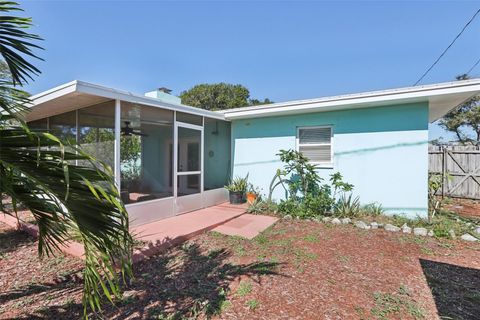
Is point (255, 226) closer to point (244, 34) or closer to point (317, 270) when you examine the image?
point (317, 270)

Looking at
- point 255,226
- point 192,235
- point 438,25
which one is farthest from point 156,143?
point 438,25

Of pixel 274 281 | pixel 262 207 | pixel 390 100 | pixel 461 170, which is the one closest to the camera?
pixel 274 281

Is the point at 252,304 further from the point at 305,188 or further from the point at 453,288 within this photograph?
the point at 305,188

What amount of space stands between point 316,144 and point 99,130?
5.93 m

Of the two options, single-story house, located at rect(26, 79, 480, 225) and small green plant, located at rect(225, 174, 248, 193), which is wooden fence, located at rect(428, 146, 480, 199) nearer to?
single-story house, located at rect(26, 79, 480, 225)

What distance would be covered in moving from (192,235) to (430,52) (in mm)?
11266

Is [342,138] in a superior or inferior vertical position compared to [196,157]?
superior

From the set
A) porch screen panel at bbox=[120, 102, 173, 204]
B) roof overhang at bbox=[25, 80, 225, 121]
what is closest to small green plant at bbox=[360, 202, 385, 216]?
porch screen panel at bbox=[120, 102, 173, 204]

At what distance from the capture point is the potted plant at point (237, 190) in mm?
7988

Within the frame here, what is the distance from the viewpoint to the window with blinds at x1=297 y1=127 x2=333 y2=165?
7.12 meters

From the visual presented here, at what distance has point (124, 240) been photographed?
1.72m

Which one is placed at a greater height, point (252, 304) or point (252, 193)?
point (252, 193)

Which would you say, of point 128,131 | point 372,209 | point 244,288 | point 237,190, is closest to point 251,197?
point 237,190

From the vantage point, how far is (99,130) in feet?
18.5
